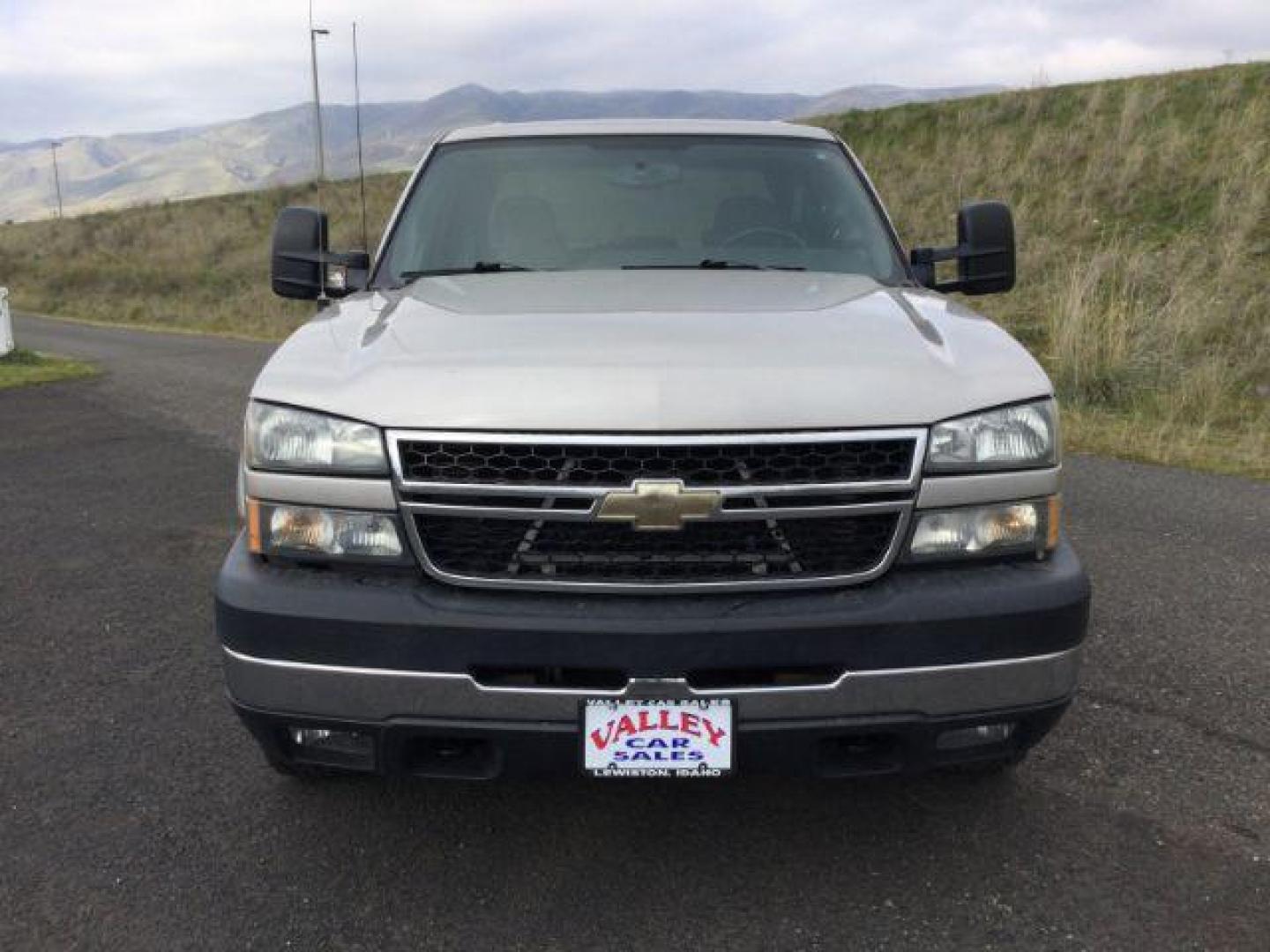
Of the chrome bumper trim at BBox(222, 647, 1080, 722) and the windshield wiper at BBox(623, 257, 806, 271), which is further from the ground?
the windshield wiper at BBox(623, 257, 806, 271)

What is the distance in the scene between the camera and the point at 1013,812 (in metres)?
2.86

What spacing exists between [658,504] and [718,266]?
150 cm

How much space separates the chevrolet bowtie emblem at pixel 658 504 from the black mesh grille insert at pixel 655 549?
1.6 inches

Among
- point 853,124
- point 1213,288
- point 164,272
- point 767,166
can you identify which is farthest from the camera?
point 164,272

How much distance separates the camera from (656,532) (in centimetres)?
225

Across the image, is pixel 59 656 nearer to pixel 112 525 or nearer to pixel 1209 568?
pixel 112 525

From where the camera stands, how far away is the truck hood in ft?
7.37

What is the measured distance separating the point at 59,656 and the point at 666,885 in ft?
8.25

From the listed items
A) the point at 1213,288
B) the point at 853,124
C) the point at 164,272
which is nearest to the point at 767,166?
the point at 1213,288

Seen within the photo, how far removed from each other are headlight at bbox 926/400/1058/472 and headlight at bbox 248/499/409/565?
1.11m

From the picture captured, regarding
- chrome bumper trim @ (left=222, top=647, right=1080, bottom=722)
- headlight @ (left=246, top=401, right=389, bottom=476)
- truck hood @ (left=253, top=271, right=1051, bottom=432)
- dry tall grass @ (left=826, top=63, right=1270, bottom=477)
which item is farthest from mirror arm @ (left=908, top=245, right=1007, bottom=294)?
dry tall grass @ (left=826, top=63, right=1270, bottom=477)

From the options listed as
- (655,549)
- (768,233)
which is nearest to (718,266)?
(768,233)

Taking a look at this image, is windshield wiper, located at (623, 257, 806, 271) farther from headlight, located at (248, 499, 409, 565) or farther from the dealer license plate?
the dealer license plate

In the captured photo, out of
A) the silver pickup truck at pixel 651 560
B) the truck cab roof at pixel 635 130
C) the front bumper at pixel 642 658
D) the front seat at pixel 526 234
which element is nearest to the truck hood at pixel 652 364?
the silver pickup truck at pixel 651 560
